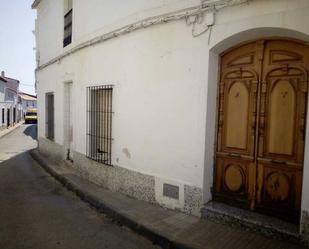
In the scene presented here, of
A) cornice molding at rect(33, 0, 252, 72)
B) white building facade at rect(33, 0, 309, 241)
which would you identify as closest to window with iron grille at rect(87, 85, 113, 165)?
white building facade at rect(33, 0, 309, 241)

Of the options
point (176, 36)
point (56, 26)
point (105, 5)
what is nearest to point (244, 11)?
point (176, 36)

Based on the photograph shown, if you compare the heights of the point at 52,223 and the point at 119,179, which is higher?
the point at 119,179

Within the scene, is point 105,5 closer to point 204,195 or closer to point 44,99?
point 204,195

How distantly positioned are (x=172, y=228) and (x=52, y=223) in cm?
205

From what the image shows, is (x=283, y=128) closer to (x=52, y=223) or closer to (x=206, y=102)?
(x=206, y=102)

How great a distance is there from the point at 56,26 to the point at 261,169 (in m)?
8.63

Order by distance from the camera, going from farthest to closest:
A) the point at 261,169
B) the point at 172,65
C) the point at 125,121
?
the point at 125,121
the point at 172,65
the point at 261,169

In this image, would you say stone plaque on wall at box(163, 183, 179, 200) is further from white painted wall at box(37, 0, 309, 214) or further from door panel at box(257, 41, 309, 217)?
door panel at box(257, 41, 309, 217)

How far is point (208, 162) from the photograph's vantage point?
4.68m

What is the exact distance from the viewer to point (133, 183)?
5.80 metres

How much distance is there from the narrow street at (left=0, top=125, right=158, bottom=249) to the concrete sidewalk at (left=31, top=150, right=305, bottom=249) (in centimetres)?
17

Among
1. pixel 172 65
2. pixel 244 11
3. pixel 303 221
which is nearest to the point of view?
pixel 303 221

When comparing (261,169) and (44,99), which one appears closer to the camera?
(261,169)

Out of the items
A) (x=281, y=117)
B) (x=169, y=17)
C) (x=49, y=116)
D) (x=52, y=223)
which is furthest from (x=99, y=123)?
(x=49, y=116)
